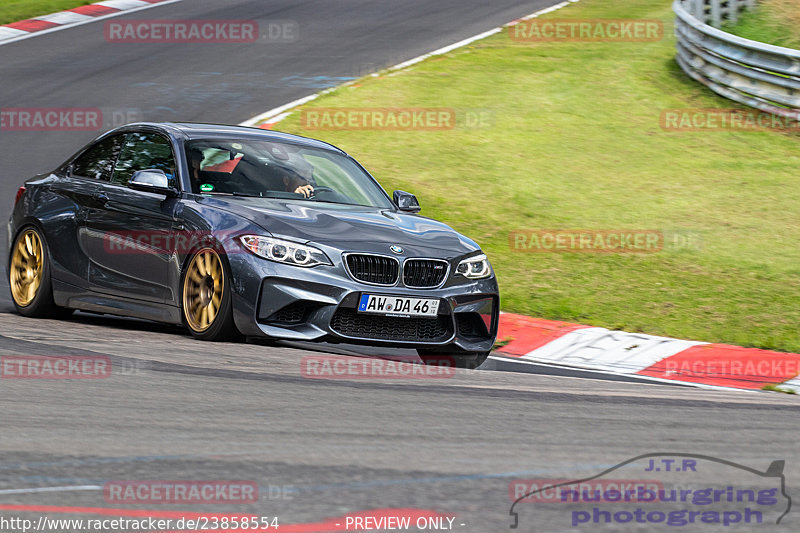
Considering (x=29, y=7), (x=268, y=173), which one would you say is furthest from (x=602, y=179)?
(x=29, y=7)

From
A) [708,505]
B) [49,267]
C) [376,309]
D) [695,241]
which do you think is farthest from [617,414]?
[695,241]

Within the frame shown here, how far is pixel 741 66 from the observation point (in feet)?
60.3

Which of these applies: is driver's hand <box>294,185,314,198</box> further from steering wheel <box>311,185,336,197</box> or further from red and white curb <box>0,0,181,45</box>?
red and white curb <box>0,0,181,45</box>

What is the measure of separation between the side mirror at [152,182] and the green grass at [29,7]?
17.6m

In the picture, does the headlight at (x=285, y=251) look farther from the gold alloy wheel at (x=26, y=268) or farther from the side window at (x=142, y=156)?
the gold alloy wheel at (x=26, y=268)

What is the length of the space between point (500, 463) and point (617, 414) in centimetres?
128

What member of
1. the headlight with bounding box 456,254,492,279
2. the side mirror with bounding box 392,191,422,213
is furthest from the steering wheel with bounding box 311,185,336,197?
the headlight with bounding box 456,254,492,279

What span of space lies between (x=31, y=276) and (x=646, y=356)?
177 inches

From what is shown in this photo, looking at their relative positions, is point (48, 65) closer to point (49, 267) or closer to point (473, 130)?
point (473, 130)

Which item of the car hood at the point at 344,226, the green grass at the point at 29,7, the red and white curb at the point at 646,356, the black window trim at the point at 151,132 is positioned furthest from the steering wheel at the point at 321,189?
the green grass at the point at 29,7

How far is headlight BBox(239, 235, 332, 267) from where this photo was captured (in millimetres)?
6965

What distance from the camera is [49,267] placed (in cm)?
841

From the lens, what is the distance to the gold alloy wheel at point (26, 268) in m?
8.56

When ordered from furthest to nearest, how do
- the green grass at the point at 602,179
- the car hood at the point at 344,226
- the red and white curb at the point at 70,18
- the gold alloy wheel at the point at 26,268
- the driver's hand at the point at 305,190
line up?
the red and white curb at the point at 70,18, the green grass at the point at 602,179, the gold alloy wheel at the point at 26,268, the driver's hand at the point at 305,190, the car hood at the point at 344,226
